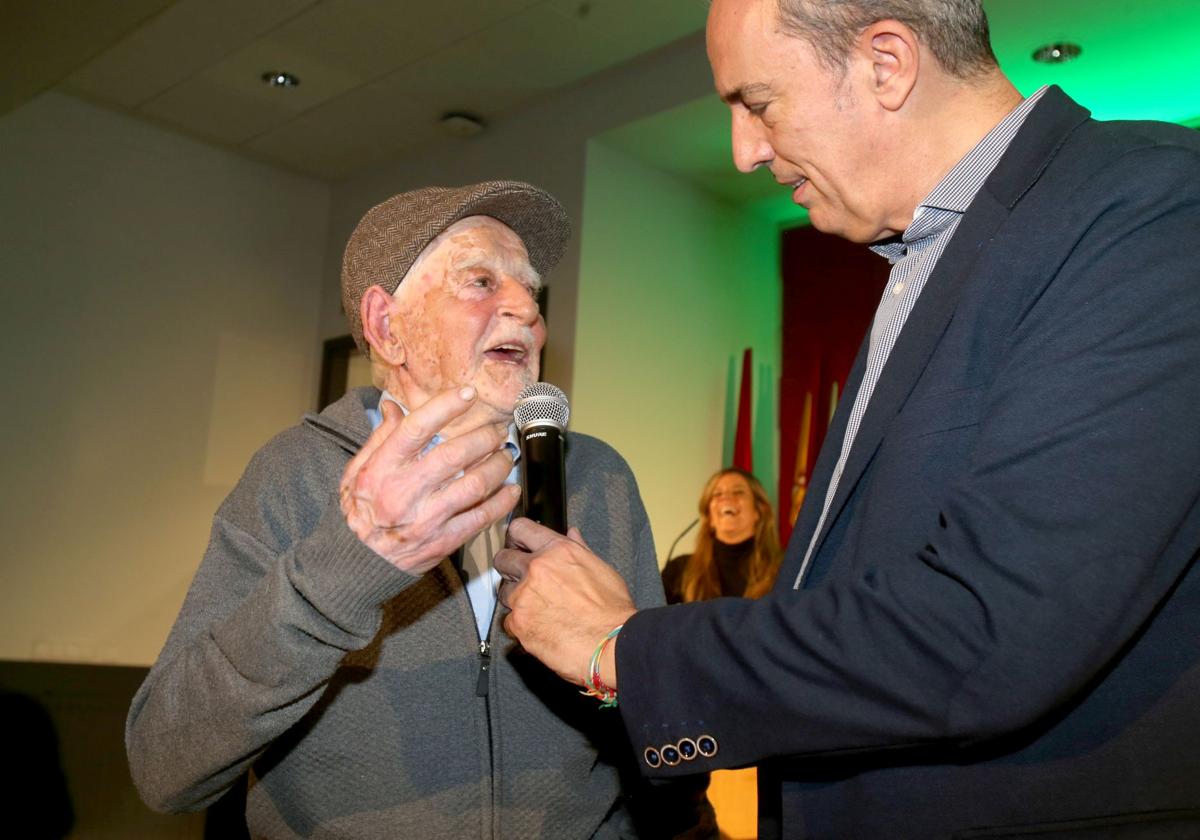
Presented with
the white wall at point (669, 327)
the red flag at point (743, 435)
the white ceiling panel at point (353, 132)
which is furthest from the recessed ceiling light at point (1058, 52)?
the white ceiling panel at point (353, 132)

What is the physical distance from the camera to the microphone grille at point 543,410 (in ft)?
4.54

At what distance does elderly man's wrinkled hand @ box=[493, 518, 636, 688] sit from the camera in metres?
1.07

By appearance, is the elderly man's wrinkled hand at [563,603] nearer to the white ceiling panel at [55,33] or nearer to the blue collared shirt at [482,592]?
the blue collared shirt at [482,592]

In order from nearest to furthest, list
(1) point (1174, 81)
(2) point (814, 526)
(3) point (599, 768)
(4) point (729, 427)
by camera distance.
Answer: (2) point (814, 526) < (3) point (599, 768) < (1) point (1174, 81) < (4) point (729, 427)

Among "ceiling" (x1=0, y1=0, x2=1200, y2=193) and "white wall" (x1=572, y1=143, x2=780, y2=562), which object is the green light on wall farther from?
"white wall" (x1=572, y1=143, x2=780, y2=562)

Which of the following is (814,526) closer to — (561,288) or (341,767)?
(341,767)

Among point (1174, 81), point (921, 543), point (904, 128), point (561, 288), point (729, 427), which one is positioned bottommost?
point (921, 543)

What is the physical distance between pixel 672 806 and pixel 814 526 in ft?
2.21

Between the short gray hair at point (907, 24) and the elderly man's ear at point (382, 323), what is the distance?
2.62ft

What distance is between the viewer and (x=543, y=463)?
1322mm

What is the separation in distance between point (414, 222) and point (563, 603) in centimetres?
78

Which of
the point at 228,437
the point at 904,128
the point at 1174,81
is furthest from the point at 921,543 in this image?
the point at 228,437

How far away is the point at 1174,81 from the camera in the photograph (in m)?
4.34

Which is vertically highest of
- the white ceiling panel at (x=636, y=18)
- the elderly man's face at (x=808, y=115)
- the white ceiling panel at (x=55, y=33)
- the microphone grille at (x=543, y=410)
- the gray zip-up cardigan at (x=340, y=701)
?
the white ceiling panel at (x=636, y=18)
